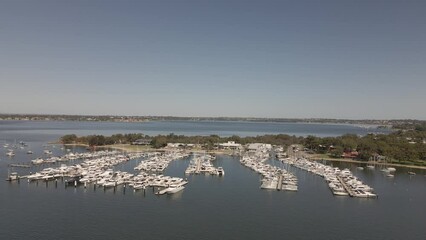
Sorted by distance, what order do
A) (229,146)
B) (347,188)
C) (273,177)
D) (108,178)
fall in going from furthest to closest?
1. (229,146)
2. (273,177)
3. (108,178)
4. (347,188)

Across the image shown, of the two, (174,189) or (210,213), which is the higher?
(174,189)

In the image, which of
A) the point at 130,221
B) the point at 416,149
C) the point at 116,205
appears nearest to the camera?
the point at 130,221

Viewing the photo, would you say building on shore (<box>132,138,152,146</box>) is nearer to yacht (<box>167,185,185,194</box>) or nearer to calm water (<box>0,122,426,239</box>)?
calm water (<box>0,122,426,239</box>)

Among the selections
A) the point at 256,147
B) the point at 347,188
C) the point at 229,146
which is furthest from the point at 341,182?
the point at 229,146

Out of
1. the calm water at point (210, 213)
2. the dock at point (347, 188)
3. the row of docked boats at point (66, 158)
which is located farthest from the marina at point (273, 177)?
the row of docked boats at point (66, 158)

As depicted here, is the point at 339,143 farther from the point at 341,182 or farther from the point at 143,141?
the point at 143,141

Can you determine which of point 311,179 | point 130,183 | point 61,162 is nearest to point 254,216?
point 130,183

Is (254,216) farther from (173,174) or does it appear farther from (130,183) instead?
(173,174)
